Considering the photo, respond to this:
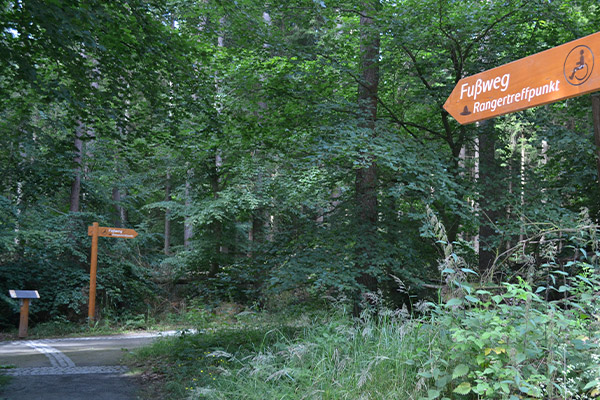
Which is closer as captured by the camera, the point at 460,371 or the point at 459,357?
the point at 460,371

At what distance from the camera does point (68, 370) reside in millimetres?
7418

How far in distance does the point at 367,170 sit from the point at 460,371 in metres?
5.93

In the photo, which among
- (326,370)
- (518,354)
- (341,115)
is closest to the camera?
(518,354)

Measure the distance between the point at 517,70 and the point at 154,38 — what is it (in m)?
5.34

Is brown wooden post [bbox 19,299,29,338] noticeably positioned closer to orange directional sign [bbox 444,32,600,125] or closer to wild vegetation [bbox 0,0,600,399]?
wild vegetation [bbox 0,0,600,399]

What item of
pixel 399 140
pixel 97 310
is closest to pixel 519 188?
pixel 399 140

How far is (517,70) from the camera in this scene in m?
3.65

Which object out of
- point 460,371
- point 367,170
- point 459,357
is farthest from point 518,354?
point 367,170

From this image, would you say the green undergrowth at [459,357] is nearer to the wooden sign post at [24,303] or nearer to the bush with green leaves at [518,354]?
the bush with green leaves at [518,354]

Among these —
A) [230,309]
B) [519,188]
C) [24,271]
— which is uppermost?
[519,188]

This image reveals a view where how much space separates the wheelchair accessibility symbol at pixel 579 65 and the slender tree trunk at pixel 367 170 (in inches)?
171

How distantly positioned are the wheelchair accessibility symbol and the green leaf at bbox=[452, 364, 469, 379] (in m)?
1.99

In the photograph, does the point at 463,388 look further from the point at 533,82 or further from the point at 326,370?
the point at 533,82

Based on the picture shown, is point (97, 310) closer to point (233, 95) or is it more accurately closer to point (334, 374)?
point (233, 95)
